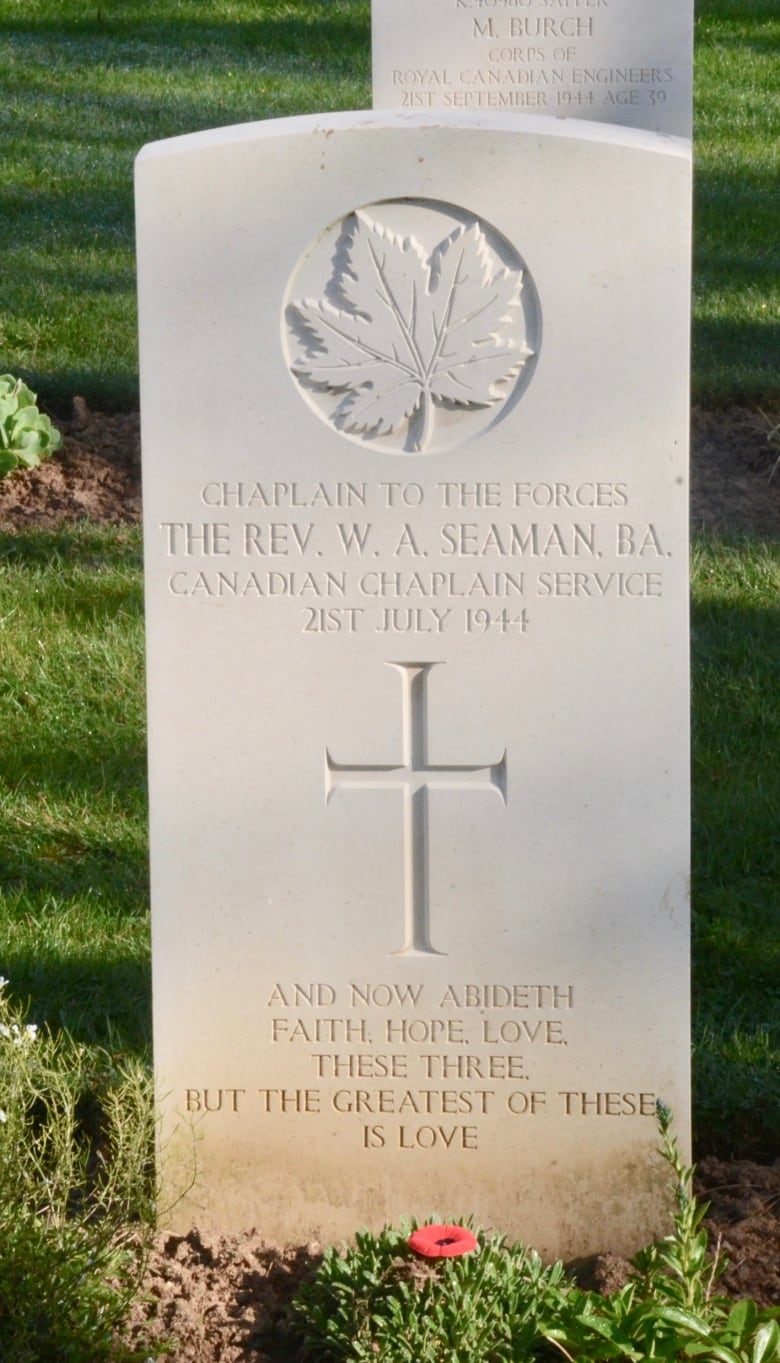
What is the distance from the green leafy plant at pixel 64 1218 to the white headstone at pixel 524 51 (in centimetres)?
388

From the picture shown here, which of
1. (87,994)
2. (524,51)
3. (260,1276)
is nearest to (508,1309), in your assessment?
(260,1276)

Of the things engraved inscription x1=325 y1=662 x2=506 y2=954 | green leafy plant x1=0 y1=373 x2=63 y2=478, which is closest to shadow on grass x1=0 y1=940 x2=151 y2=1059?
engraved inscription x1=325 y1=662 x2=506 y2=954

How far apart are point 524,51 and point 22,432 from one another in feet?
7.14

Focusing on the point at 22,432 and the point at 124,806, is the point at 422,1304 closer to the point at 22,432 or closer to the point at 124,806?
the point at 124,806

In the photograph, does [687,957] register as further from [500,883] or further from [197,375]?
[197,375]

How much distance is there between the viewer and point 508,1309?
255 cm

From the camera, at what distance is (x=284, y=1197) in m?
2.89

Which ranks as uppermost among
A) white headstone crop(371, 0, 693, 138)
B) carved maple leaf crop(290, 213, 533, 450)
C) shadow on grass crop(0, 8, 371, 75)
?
shadow on grass crop(0, 8, 371, 75)

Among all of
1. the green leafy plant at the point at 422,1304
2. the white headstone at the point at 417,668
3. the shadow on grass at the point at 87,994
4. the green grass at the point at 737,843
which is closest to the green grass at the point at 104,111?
the green grass at the point at 737,843

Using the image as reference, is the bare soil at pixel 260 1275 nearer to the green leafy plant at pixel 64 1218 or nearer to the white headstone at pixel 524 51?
the green leafy plant at pixel 64 1218

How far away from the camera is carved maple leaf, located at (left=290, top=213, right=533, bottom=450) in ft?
8.67

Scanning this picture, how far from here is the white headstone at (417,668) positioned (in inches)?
104

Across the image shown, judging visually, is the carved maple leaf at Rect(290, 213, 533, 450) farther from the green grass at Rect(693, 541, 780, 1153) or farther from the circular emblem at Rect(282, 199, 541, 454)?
the green grass at Rect(693, 541, 780, 1153)

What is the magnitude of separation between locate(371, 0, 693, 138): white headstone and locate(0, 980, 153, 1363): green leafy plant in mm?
3885
